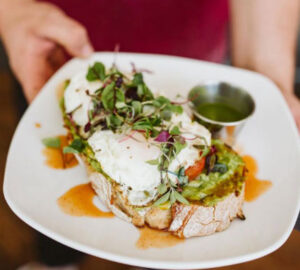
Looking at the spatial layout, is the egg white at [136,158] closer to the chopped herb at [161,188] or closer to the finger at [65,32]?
the chopped herb at [161,188]

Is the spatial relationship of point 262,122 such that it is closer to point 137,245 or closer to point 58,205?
point 137,245

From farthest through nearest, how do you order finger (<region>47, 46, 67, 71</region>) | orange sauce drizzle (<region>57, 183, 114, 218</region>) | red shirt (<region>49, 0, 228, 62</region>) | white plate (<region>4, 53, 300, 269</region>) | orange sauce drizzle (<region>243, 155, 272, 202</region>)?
1. red shirt (<region>49, 0, 228, 62</region>)
2. finger (<region>47, 46, 67, 71</region>)
3. orange sauce drizzle (<region>243, 155, 272, 202</region>)
4. orange sauce drizzle (<region>57, 183, 114, 218</region>)
5. white plate (<region>4, 53, 300, 269</region>)

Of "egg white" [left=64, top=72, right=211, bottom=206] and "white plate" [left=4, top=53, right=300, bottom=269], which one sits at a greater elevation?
"egg white" [left=64, top=72, right=211, bottom=206]

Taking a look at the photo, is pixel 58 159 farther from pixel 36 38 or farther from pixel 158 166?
pixel 36 38

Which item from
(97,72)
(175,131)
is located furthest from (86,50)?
(175,131)

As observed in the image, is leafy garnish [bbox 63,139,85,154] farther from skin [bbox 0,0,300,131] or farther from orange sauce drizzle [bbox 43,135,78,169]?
skin [bbox 0,0,300,131]

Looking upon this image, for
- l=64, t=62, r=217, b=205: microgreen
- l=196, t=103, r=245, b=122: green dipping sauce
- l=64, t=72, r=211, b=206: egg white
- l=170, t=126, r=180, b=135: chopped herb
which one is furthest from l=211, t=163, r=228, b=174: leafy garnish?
l=196, t=103, r=245, b=122: green dipping sauce
